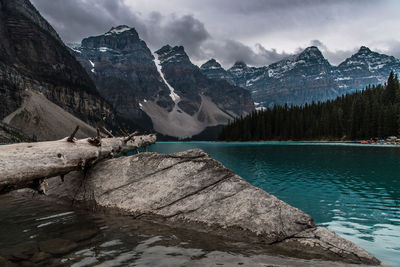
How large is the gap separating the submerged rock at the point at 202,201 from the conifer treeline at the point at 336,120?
293ft

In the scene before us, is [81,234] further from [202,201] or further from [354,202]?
[354,202]

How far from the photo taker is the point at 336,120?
104 meters

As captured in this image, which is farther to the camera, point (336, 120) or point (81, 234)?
point (336, 120)

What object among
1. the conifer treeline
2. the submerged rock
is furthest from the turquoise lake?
the conifer treeline

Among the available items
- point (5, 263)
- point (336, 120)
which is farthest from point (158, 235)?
point (336, 120)

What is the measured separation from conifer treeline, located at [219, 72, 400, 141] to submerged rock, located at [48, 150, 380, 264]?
89.2 meters

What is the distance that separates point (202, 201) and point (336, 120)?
112884 mm

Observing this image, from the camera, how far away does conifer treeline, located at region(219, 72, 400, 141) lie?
8526 centimetres

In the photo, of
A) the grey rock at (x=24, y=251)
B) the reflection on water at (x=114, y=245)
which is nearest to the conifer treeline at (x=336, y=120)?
the reflection on water at (x=114, y=245)

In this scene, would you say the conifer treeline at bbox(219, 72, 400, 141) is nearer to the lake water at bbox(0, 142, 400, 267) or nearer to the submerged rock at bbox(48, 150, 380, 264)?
the lake water at bbox(0, 142, 400, 267)

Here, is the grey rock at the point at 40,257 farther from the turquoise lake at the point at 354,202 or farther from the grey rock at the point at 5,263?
the turquoise lake at the point at 354,202

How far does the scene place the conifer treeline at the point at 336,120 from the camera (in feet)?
280

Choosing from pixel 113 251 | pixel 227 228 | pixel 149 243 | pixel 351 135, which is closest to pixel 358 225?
pixel 227 228

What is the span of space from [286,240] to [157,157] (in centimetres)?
612
